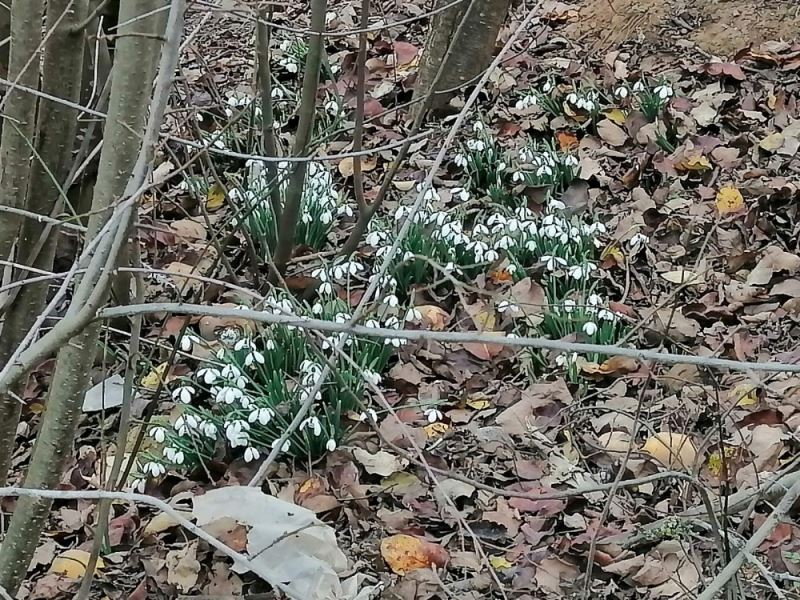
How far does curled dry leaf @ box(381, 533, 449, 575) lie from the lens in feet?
6.95

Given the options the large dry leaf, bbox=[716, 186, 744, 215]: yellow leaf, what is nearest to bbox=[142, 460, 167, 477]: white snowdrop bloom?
the large dry leaf

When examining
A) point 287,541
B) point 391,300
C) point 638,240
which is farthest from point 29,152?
point 638,240

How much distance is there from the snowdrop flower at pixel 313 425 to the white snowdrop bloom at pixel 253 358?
0.26m

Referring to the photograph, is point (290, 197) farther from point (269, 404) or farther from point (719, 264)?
point (719, 264)

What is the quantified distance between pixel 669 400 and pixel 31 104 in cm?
183

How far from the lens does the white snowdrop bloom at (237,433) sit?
237 centimetres

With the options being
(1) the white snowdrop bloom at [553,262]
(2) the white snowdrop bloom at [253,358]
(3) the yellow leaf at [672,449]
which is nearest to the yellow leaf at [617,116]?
(1) the white snowdrop bloom at [553,262]

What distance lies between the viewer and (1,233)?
167 centimetres

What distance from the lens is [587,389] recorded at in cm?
263

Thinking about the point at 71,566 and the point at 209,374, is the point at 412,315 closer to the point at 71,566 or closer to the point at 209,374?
the point at 209,374

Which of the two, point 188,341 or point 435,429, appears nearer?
point 435,429

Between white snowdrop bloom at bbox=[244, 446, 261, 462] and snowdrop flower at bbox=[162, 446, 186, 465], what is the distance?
0.55 ft

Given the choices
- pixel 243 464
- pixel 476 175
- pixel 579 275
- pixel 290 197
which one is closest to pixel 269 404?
pixel 243 464

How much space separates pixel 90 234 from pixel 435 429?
1353mm
